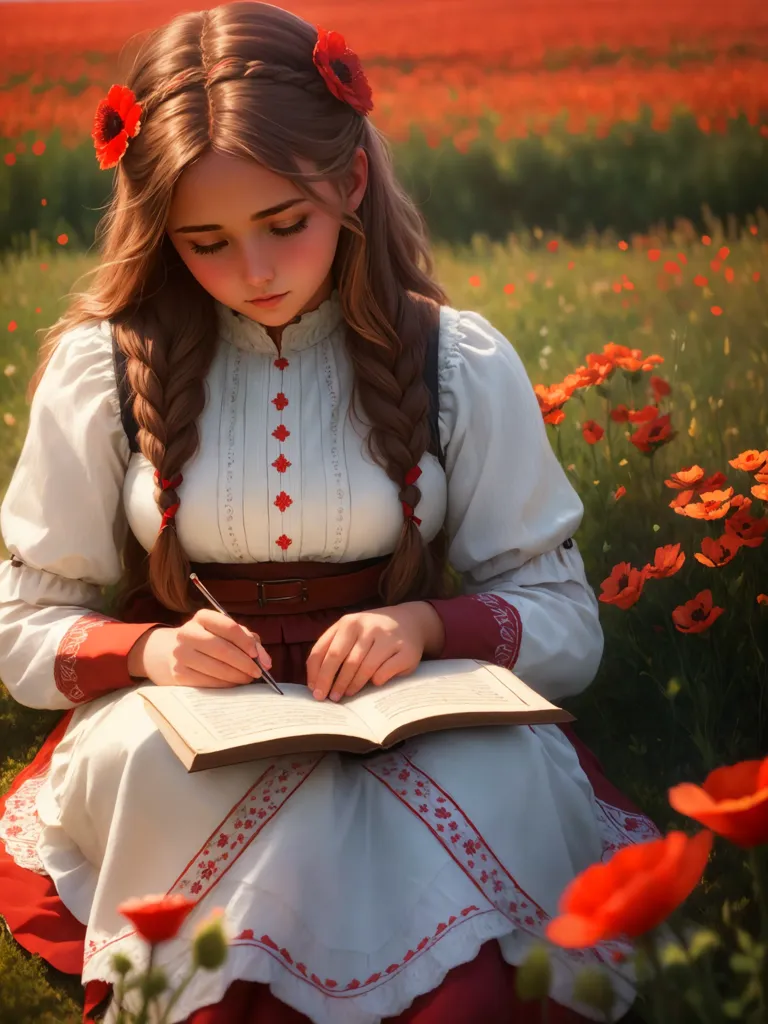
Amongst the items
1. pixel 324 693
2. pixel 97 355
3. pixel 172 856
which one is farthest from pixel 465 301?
pixel 172 856

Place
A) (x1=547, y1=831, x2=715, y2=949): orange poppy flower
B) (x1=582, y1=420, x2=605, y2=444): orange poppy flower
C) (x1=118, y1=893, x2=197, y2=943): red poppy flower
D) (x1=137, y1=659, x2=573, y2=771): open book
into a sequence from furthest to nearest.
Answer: (x1=582, y1=420, x2=605, y2=444): orange poppy flower
(x1=137, y1=659, x2=573, y2=771): open book
(x1=118, y1=893, x2=197, y2=943): red poppy flower
(x1=547, y1=831, x2=715, y2=949): orange poppy flower

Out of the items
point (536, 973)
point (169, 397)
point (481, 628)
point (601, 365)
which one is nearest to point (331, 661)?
point (481, 628)

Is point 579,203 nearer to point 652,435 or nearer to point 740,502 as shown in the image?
point 652,435

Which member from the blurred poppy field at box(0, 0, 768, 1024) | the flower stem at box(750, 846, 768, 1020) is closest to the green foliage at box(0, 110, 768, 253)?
the blurred poppy field at box(0, 0, 768, 1024)

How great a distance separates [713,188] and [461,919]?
1517 mm

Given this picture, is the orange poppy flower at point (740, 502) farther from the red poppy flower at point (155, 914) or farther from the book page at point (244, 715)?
the red poppy flower at point (155, 914)

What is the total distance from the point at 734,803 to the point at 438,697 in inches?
19.3

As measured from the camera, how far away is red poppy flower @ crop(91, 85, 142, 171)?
61.7 inches

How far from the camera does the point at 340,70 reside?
5.15ft

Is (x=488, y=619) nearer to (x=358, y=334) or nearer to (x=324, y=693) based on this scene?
(x=324, y=693)

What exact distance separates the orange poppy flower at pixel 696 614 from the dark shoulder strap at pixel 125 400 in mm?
817

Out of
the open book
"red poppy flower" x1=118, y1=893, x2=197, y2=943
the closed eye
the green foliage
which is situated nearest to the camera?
"red poppy flower" x1=118, y1=893, x2=197, y2=943

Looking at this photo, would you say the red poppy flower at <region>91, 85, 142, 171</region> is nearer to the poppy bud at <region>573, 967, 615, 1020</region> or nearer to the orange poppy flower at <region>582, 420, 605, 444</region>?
the orange poppy flower at <region>582, 420, 605, 444</region>

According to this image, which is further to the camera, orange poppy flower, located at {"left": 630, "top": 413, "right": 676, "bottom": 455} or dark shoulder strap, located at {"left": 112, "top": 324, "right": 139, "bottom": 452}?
orange poppy flower, located at {"left": 630, "top": 413, "right": 676, "bottom": 455}
